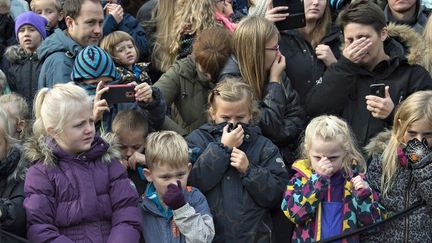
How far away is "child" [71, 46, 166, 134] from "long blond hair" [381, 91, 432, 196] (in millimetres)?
1552

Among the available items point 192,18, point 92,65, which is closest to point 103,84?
point 92,65

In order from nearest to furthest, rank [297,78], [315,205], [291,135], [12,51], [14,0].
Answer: [315,205] → [291,135] → [297,78] → [12,51] → [14,0]

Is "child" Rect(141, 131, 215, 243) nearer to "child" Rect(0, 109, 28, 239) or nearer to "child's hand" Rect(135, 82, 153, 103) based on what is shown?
"child's hand" Rect(135, 82, 153, 103)

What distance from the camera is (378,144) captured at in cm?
570

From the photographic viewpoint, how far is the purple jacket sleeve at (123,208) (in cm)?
500

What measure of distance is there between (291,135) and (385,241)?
109cm

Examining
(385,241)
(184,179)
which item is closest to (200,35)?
(184,179)

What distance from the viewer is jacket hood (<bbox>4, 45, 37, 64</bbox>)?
7.09 metres

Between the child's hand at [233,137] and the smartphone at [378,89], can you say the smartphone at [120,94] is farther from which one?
the smartphone at [378,89]

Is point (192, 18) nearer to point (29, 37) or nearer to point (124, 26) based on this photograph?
point (124, 26)

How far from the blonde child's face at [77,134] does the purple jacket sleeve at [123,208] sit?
0.74 ft

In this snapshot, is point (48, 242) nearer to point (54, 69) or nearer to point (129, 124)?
point (129, 124)

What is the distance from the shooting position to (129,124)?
5676mm

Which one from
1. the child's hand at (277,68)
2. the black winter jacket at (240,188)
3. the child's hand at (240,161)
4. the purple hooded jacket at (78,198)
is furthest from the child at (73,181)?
the child's hand at (277,68)
